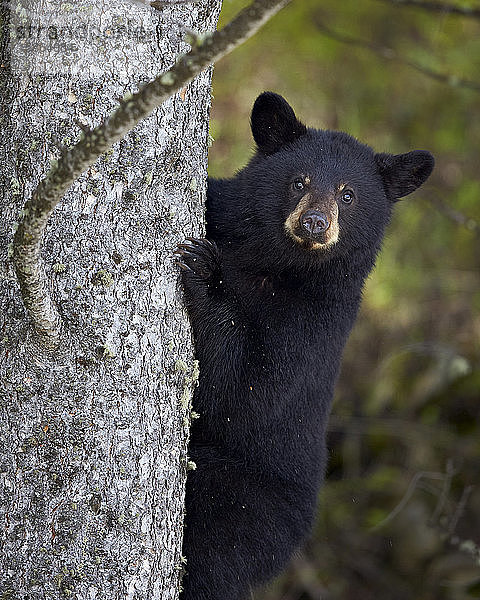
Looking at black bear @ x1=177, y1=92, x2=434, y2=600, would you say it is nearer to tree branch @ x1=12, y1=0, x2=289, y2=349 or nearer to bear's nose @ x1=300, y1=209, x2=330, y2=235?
bear's nose @ x1=300, y1=209, x2=330, y2=235

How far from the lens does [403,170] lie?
11.3 feet

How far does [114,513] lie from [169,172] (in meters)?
1.07

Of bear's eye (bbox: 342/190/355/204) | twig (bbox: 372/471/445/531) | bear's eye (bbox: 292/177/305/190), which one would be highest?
bear's eye (bbox: 342/190/355/204)

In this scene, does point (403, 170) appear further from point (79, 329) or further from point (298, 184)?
point (79, 329)

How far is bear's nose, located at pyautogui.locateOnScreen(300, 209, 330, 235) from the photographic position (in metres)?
2.98

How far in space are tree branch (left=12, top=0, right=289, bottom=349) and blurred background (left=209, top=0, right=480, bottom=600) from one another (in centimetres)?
500

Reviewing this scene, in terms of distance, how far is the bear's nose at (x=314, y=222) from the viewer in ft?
9.79

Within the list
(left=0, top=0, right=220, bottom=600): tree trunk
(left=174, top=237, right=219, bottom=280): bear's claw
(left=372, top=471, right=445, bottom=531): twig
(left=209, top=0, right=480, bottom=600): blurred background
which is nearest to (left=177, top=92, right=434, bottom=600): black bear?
(left=174, top=237, right=219, bottom=280): bear's claw

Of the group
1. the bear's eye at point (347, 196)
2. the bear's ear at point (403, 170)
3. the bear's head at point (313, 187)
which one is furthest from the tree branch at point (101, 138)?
the bear's ear at point (403, 170)

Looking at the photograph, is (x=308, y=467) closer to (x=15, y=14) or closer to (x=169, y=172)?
(x=169, y=172)

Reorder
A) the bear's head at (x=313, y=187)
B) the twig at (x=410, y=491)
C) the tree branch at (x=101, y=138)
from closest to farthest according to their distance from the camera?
1. the tree branch at (x=101, y=138)
2. the bear's head at (x=313, y=187)
3. the twig at (x=410, y=491)

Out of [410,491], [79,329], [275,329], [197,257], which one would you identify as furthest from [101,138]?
[410,491]

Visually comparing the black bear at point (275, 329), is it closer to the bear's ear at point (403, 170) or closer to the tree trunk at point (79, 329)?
the bear's ear at point (403, 170)

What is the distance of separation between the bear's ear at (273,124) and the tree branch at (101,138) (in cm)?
159
